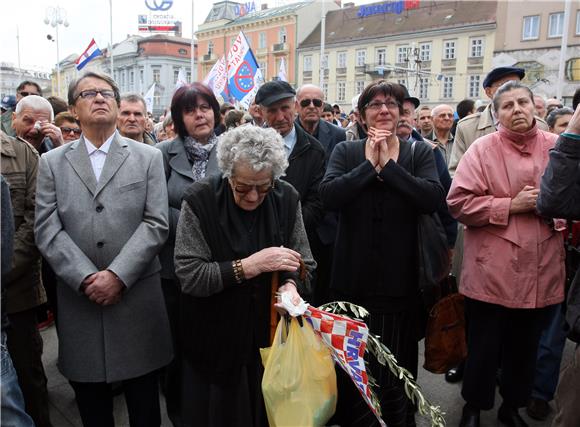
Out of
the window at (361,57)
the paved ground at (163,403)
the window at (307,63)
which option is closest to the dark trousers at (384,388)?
the paved ground at (163,403)

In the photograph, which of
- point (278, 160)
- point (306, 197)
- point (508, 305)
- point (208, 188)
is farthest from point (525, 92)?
point (208, 188)

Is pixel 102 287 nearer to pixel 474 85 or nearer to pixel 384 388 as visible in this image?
pixel 384 388

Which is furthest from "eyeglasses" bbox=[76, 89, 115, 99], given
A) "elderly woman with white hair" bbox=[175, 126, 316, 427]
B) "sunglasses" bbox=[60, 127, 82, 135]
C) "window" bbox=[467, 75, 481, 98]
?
"window" bbox=[467, 75, 481, 98]

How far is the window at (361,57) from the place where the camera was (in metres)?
47.5

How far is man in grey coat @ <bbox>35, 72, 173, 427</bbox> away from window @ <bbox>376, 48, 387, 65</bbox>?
152 feet

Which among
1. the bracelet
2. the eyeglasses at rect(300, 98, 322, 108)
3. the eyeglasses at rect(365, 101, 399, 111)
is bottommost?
the bracelet

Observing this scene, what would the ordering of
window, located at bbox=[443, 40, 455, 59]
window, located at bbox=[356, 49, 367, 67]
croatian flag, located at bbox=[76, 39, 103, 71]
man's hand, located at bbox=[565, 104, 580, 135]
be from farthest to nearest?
window, located at bbox=[356, 49, 367, 67]
window, located at bbox=[443, 40, 455, 59]
croatian flag, located at bbox=[76, 39, 103, 71]
man's hand, located at bbox=[565, 104, 580, 135]

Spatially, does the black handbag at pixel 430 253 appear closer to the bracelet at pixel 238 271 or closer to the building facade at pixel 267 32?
the bracelet at pixel 238 271

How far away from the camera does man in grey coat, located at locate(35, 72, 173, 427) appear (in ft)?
8.11

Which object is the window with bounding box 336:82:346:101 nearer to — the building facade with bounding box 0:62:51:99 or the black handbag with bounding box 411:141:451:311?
the building facade with bounding box 0:62:51:99

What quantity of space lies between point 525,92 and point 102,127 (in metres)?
2.45

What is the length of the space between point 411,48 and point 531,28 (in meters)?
11.7

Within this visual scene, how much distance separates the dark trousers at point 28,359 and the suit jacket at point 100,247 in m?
0.45

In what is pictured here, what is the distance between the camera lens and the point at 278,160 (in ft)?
7.23
